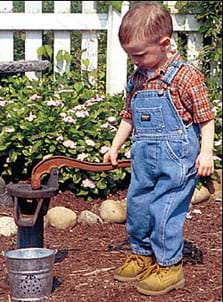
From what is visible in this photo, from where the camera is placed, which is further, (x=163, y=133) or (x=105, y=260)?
(x=105, y=260)

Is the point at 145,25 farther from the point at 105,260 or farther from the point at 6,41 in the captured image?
the point at 6,41

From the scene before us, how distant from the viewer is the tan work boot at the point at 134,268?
10.8 ft

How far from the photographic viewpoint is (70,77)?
17.2 feet

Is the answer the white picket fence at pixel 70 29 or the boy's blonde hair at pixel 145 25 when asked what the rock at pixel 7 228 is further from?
the white picket fence at pixel 70 29

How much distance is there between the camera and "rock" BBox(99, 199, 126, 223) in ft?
13.8

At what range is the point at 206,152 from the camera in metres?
3.05

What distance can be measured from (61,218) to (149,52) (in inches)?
51.0

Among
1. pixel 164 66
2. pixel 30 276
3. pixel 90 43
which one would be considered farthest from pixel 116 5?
pixel 30 276

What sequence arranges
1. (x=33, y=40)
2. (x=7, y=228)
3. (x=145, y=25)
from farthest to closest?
1. (x=33, y=40)
2. (x=7, y=228)
3. (x=145, y=25)

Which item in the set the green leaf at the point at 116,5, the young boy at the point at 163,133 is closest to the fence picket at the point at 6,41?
the green leaf at the point at 116,5

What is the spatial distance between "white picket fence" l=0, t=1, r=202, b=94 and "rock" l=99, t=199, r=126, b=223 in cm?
128

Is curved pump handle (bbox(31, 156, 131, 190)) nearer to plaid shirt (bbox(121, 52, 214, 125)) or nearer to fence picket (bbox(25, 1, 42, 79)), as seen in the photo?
Answer: plaid shirt (bbox(121, 52, 214, 125))

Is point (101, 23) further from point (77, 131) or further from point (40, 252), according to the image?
point (40, 252)

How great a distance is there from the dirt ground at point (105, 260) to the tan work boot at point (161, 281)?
0.02 metres
